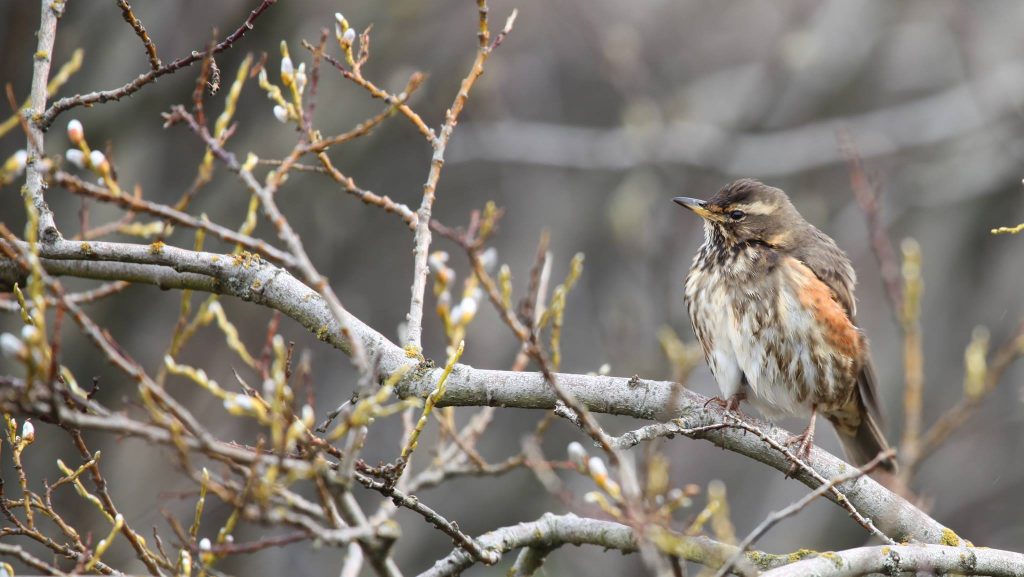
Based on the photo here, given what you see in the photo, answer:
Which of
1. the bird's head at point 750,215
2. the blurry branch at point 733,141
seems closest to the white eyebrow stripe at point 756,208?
the bird's head at point 750,215

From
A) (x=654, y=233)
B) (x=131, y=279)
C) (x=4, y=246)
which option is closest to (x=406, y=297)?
(x=654, y=233)

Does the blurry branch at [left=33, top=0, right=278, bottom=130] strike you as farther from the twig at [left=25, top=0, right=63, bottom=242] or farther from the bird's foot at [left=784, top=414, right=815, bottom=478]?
the bird's foot at [left=784, top=414, right=815, bottom=478]

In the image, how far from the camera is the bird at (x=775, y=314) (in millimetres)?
5844

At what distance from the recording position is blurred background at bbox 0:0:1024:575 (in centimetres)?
976

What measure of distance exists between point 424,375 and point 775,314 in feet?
8.62

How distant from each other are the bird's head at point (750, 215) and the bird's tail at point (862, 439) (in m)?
1.27

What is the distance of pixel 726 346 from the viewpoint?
19.5ft

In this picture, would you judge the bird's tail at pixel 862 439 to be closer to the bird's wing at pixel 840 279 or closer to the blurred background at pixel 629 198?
the bird's wing at pixel 840 279

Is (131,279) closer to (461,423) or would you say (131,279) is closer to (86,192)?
(86,192)

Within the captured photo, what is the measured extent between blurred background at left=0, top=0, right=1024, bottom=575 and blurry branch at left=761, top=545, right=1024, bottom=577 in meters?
6.55

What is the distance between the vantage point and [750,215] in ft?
20.9

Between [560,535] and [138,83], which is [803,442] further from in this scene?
[138,83]

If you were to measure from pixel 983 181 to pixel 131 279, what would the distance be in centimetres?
1127

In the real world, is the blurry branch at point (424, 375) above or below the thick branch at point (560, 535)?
above
